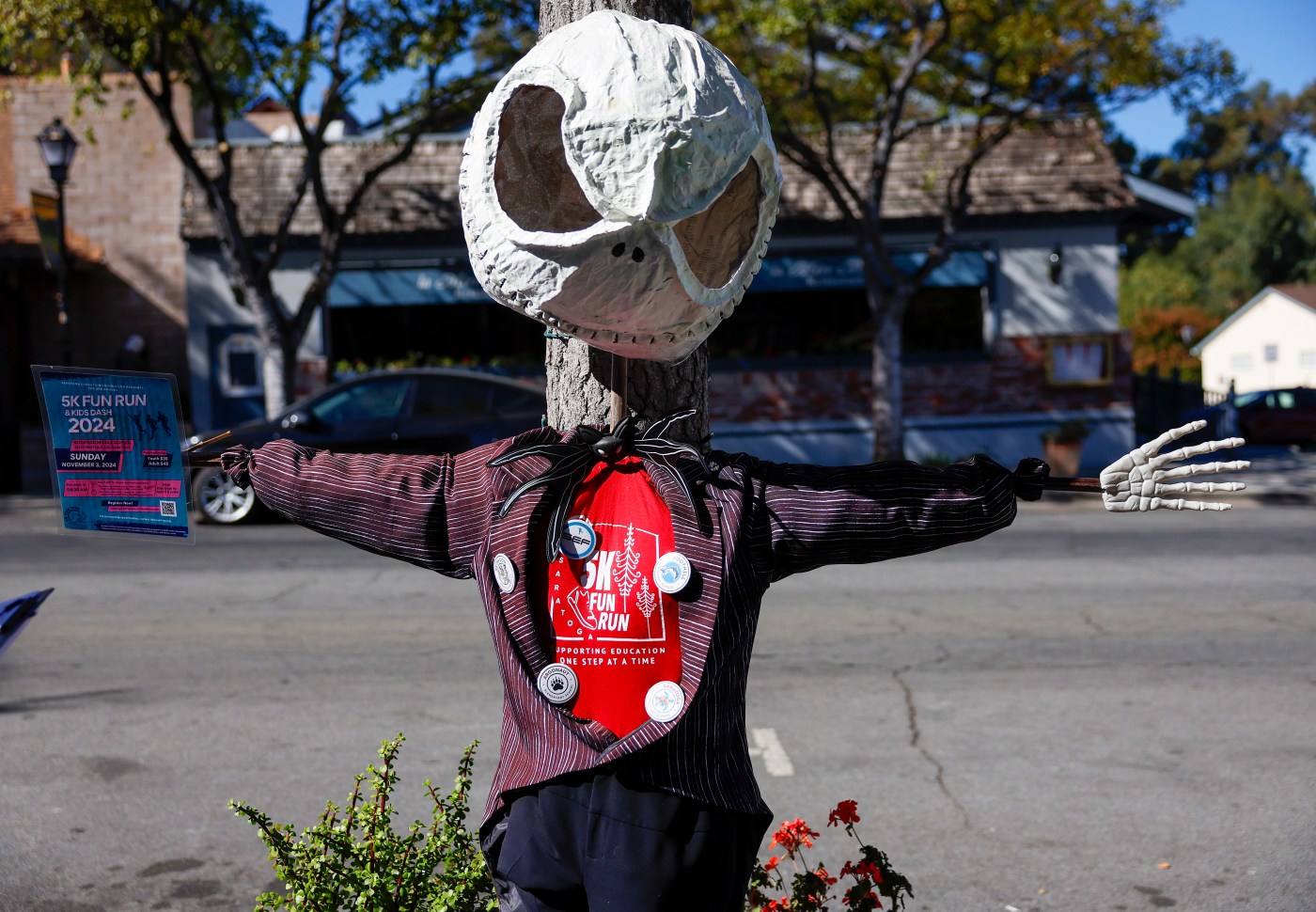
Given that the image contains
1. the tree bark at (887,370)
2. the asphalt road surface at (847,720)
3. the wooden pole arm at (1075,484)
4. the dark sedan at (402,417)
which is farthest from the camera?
the tree bark at (887,370)

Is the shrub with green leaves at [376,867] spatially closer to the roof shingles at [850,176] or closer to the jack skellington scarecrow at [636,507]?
the jack skellington scarecrow at [636,507]

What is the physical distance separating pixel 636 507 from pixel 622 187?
50 centimetres

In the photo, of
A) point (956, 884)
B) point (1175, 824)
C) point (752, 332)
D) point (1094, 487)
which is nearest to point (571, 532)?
point (1094, 487)

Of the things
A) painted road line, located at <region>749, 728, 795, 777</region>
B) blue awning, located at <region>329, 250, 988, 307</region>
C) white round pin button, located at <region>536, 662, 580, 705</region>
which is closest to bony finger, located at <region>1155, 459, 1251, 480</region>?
white round pin button, located at <region>536, 662, 580, 705</region>

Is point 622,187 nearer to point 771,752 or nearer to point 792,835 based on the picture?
point 792,835

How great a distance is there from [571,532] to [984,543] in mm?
9403

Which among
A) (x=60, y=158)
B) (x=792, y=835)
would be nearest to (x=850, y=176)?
(x=60, y=158)

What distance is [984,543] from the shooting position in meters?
10.8

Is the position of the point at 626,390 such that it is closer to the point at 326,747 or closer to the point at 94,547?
the point at 326,747

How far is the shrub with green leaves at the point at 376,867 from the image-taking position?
2.51 m

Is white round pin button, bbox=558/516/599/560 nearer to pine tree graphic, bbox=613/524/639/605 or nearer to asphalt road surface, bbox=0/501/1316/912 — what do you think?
pine tree graphic, bbox=613/524/639/605

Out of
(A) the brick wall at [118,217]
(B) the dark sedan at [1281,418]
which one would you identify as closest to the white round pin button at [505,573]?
(A) the brick wall at [118,217]

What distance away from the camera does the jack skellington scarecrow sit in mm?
1777

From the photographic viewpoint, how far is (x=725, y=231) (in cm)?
195
